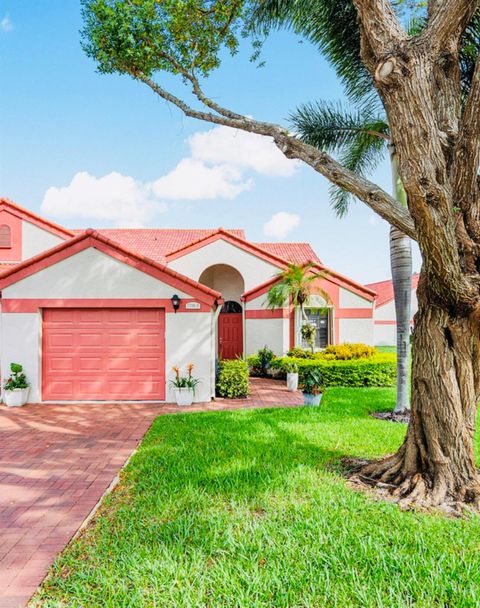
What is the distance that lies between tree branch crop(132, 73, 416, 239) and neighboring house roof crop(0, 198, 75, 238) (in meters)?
13.0

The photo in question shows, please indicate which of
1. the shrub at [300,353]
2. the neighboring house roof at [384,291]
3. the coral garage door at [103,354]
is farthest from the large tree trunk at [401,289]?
the neighboring house roof at [384,291]

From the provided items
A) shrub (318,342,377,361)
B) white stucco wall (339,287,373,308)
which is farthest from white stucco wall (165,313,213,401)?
white stucco wall (339,287,373,308)

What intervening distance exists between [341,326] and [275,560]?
15302 millimetres

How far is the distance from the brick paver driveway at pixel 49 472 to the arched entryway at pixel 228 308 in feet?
30.9

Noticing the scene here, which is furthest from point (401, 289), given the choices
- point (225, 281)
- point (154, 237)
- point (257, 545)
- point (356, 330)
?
point (154, 237)

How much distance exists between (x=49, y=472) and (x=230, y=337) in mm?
14380

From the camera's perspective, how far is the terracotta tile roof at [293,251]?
23.8m

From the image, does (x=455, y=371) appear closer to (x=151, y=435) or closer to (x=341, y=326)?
(x=151, y=435)

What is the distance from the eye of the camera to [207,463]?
19.9ft

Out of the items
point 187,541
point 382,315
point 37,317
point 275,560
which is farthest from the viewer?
point 382,315

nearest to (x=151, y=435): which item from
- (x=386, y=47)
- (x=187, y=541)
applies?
(x=187, y=541)

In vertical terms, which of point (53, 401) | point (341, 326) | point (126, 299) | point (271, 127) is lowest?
point (53, 401)

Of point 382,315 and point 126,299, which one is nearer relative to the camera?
point 126,299

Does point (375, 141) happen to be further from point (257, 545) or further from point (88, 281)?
point (257, 545)
